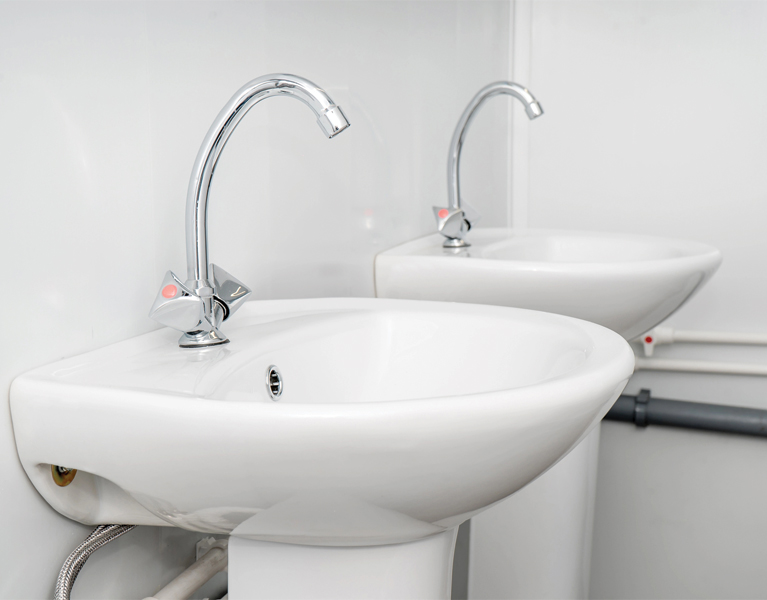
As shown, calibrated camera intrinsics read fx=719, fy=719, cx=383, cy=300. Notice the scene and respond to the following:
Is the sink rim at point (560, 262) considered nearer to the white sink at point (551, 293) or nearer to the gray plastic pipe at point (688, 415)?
the white sink at point (551, 293)

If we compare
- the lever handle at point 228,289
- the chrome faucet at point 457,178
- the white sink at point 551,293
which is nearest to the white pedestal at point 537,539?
the white sink at point 551,293

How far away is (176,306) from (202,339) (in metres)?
0.05

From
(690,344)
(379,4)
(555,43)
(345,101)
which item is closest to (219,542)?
(345,101)

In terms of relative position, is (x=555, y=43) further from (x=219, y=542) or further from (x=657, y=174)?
(x=219, y=542)

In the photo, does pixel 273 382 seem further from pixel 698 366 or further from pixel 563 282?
pixel 698 366

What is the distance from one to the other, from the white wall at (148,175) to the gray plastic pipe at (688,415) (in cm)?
83

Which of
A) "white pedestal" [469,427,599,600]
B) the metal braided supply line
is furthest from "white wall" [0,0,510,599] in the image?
"white pedestal" [469,427,599,600]

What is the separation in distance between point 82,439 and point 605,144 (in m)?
1.54

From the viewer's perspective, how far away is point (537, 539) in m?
1.14

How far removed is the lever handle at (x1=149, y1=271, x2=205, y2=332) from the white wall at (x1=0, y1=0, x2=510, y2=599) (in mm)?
60

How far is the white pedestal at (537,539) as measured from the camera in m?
1.13

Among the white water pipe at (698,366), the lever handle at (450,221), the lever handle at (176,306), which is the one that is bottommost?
the white water pipe at (698,366)

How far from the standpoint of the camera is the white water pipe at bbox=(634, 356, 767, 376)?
63.4 inches

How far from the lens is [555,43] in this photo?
1.77 meters
